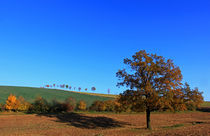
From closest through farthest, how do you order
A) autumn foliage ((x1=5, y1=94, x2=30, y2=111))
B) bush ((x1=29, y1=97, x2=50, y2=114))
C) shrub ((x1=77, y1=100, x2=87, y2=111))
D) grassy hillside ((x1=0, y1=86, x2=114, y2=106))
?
autumn foliage ((x1=5, y1=94, x2=30, y2=111))
bush ((x1=29, y1=97, x2=50, y2=114))
shrub ((x1=77, y1=100, x2=87, y2=111))
grassy hillside ((x1=0, y1=86, x2=114, y2=106))

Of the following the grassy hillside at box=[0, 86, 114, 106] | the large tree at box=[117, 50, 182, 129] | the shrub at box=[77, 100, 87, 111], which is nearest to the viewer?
the large tree at box=[117, 50, 182, 129]

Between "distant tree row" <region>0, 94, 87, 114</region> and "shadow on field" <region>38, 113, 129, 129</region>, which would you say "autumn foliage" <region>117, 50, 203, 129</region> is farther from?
"distant tree row" <region>0, 94, 87, 114</region>

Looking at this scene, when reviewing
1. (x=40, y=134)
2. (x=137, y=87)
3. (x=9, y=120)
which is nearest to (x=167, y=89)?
(x=137, y=87)

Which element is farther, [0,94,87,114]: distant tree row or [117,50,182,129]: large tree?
[0,94,87,114]: distant tree row

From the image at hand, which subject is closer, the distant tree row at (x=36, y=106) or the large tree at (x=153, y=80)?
the large tree at (x=153, y=80)

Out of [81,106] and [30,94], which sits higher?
[30,94]

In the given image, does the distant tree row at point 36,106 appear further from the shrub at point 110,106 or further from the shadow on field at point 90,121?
the shrub at point 110,106

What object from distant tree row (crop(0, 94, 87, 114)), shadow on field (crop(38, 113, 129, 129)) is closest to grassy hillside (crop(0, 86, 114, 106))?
distant tree row (crop(0, 94, 87, 114))

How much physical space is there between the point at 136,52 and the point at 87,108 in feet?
127

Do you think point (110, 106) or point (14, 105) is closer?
point (14, 105)

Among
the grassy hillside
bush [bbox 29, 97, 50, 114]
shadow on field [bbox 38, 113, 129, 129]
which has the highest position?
the grassy hillside

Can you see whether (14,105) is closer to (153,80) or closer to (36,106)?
(36,106)

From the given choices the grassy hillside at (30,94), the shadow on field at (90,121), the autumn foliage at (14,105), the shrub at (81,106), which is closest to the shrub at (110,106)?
the shrub at (81,106)

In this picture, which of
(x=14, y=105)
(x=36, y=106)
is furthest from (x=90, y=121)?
(x=14, y=105)
